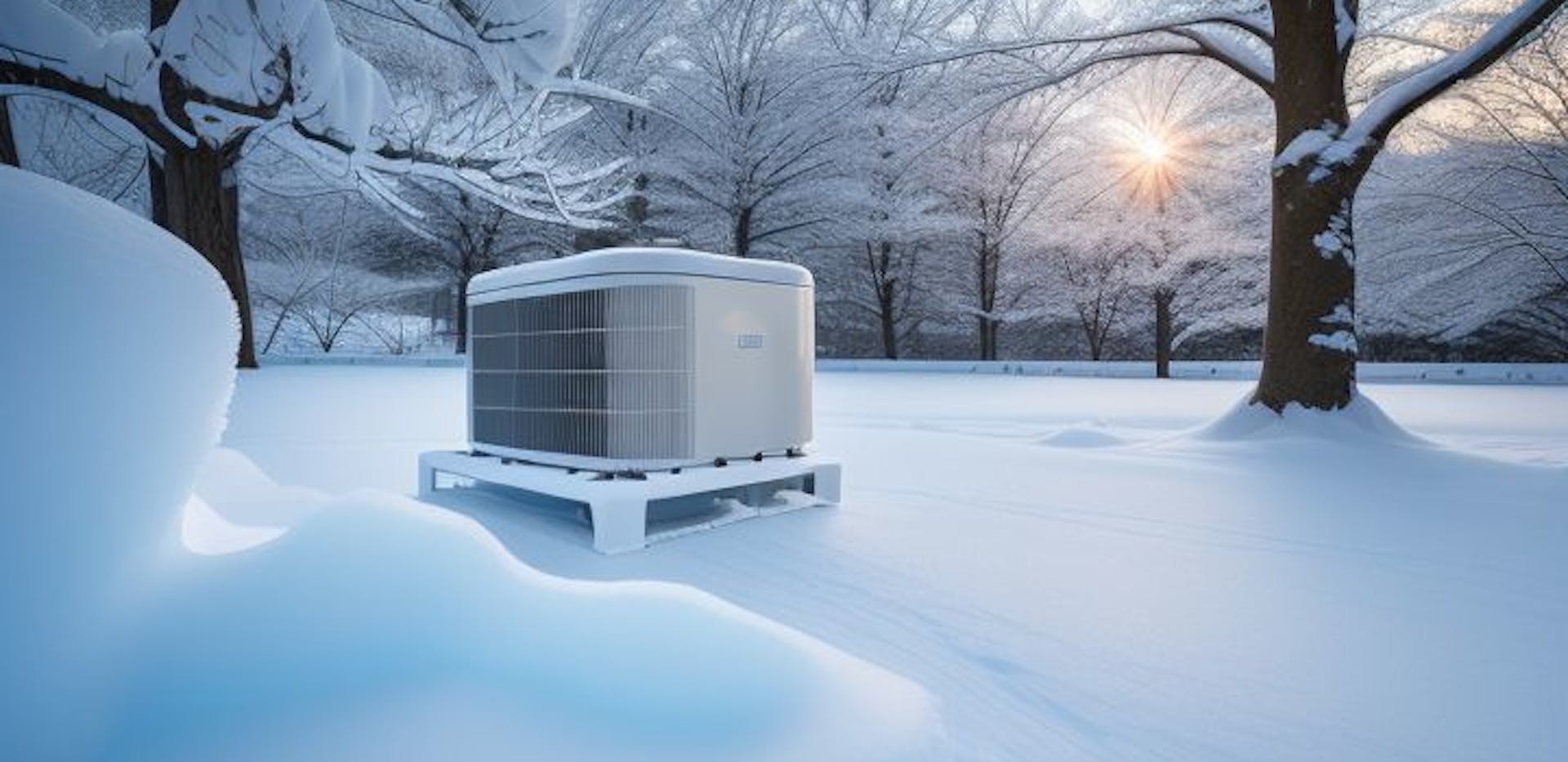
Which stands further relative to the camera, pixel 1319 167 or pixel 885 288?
pixel 885 288

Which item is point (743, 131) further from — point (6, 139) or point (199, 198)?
point (6, 139)

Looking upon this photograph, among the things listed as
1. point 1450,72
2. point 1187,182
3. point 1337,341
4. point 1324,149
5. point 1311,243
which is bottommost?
point 1337,341

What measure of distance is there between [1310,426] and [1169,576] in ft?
11.0

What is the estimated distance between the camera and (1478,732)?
125 centimetres

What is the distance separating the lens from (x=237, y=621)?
1028 mm

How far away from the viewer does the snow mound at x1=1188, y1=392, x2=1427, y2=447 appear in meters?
4.56

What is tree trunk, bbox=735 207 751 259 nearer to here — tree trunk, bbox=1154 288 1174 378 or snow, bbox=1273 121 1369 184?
tree trunk, bbox=1154 288 1174 378

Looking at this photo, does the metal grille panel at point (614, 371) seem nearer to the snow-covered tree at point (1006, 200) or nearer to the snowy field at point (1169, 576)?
the snowy field at point (1169, 576)

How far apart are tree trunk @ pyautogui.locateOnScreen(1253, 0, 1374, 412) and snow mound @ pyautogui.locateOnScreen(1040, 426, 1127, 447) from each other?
1.06m

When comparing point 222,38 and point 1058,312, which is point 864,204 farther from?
point 222,38

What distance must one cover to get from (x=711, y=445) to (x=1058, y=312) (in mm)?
15542

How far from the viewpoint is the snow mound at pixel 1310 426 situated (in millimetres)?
4562

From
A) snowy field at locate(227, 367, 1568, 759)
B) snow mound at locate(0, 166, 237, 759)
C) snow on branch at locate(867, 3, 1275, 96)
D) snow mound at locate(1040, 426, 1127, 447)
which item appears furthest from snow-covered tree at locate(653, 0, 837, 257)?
snow mound at locate(0, 166, 237, 759)

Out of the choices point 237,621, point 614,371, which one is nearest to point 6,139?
point 614,371
